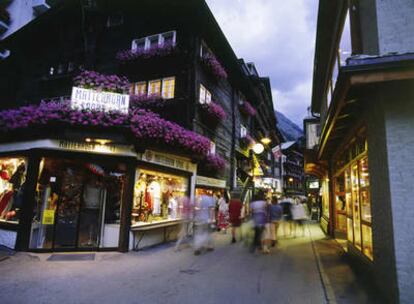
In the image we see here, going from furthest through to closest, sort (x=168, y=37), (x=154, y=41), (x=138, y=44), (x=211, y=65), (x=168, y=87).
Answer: (x=138, y=44) → (x=154, y=41) → (x=211, y=65) → (x=168, y=37) → (x=168, y=87)

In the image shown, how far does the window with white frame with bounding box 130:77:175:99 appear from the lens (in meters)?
14.4

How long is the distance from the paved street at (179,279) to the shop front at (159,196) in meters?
1.39

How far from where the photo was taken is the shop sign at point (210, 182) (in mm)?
14556

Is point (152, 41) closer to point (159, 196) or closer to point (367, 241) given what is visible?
point (159, 196)

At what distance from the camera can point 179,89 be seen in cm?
1410

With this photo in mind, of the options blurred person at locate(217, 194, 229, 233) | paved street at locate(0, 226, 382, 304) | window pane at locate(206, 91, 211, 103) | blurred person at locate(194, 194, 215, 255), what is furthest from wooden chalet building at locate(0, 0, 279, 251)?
blurred person at locate(194, 194, 215, 255)

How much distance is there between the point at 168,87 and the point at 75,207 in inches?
317

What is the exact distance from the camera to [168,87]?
14.5 metres

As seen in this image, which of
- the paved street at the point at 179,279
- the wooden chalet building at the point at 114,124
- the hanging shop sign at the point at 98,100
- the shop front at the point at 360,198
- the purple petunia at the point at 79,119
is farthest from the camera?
the hanging shop sign at the point at 98,100

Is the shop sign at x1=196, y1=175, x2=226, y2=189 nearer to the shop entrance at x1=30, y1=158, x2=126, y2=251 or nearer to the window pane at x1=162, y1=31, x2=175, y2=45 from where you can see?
the shop entrance at x1=30, y1=158, x2=126, y2=251

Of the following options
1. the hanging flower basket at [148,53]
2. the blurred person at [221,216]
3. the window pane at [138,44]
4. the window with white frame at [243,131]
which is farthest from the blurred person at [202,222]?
the window with white frame at [243,131]

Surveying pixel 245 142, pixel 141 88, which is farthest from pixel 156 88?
Result: pixel 245 142

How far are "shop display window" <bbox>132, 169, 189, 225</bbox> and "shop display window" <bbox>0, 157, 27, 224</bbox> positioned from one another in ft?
13.0

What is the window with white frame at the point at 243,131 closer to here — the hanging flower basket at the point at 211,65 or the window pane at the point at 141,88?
the hanging flower basket at the point at 211,65
